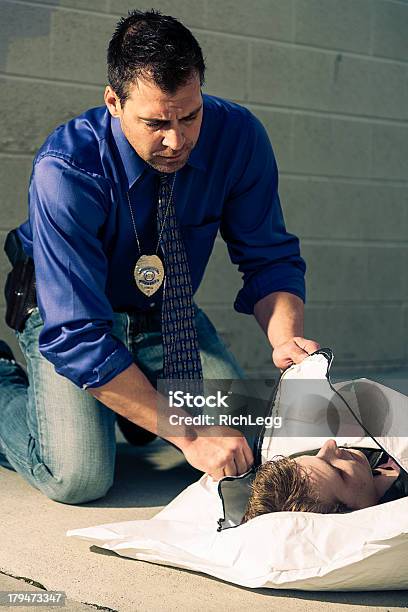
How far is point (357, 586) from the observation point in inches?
85.6

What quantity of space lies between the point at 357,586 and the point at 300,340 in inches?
28.8

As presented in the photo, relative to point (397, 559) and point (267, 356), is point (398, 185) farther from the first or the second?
point (397, 559)

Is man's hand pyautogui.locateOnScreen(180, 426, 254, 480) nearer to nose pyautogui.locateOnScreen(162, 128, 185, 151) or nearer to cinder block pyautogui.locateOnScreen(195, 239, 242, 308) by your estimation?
nose pyautogui.locateOnScreen(162, 128, 185, 151)

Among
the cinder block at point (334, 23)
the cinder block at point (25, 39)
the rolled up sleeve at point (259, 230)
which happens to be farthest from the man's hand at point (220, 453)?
the cinder block at point (334, 23)

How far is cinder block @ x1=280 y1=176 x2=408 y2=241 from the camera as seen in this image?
16.0ft

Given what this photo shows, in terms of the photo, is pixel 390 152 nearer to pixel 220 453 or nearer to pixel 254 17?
pixel 254 17

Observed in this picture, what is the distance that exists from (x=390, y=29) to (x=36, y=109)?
76.1 inches

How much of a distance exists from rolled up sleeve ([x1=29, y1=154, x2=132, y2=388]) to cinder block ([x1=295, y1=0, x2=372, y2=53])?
8.15ft

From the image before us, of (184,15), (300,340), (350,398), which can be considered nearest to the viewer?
(350,398)

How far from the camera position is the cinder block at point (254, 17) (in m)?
4.58

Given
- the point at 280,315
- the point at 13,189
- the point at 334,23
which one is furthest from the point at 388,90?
the point at 280,315

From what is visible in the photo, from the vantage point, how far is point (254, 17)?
4688mm

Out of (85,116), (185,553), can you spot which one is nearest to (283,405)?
(185,553)

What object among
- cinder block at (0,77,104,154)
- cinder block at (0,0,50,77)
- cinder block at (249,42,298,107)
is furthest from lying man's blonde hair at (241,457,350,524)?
cinder block at (249,42,298,107)
